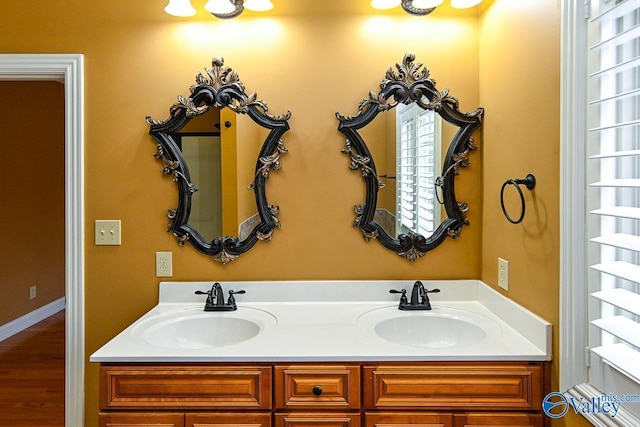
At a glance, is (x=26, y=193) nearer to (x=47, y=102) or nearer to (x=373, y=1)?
(x=47, y=102)

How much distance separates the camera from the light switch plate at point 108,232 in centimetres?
216

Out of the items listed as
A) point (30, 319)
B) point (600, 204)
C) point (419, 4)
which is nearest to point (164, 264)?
point (419, 4)

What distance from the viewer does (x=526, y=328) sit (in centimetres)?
168

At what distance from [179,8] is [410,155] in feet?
3.93

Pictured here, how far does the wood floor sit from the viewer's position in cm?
278

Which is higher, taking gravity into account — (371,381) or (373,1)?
(373,1)

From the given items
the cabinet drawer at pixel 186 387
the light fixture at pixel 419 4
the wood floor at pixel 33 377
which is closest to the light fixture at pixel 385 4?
the light fixture at pixel 419 4

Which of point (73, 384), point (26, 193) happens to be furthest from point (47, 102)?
point (73, 384)

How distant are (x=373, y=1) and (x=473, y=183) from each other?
0.93 meters

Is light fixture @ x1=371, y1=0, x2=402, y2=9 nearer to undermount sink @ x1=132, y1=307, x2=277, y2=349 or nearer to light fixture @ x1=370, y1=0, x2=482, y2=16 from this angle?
light fixture @ x1=370, y1=0, x2=482, y2=16

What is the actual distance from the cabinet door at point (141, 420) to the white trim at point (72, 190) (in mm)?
685

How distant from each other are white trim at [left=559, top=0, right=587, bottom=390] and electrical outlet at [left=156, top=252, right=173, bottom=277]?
5.27 feet

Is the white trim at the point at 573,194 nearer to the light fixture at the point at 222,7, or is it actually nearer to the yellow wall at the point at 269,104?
the yellow wall at the point at 269,104

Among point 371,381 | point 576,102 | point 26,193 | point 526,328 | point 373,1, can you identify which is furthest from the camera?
point 26,193
